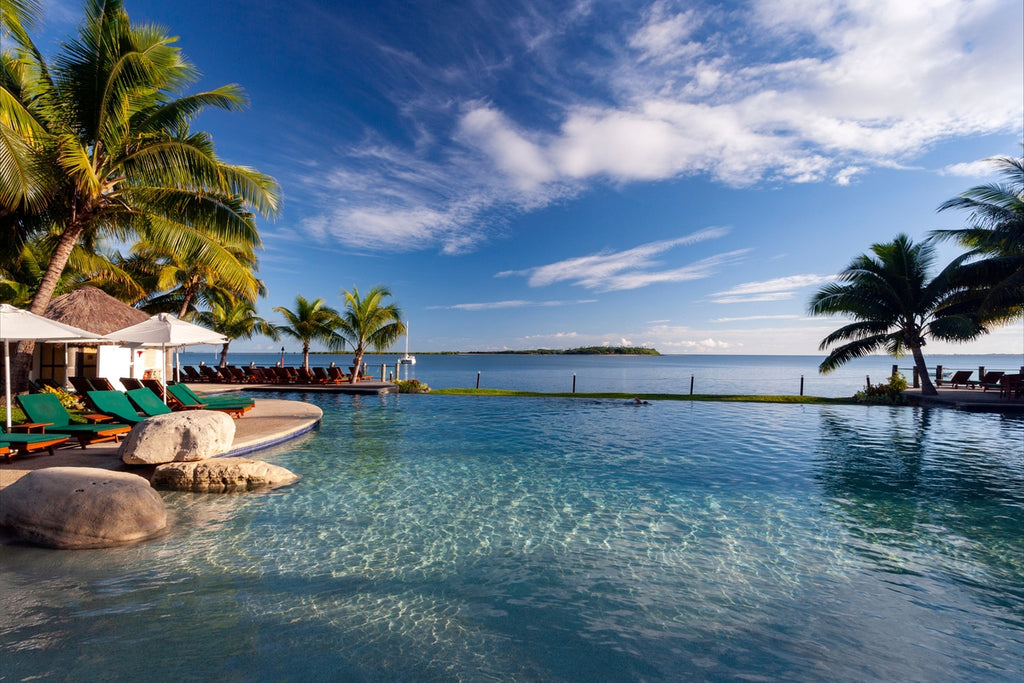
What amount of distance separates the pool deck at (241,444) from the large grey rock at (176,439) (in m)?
0.24

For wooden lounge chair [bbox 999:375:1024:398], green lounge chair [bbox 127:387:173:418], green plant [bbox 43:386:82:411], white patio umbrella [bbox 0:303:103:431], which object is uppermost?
white patio umbrella [bbox 0:303:103:431]

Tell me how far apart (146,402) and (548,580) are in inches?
408

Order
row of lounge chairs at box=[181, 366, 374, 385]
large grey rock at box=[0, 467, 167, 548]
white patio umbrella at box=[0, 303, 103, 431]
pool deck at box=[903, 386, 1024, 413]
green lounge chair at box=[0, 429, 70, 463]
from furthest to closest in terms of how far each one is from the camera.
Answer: row of lounge chairs at box=[181, 366, 374, 385] → pool deck at box=[903, 386, 1024, 413] → white patio umbrella at box=[0, 303, 103, 431] → green lounge chair at box=[0, 429, 70, 463] → large grey rock at box=[0, 467, 167, 548]

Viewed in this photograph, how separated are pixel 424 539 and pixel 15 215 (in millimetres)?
13031

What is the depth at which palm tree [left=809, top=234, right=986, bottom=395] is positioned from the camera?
20078mm

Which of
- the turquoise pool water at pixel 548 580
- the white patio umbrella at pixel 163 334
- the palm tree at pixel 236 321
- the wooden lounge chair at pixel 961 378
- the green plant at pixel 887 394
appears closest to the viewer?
the turquoise pool water at pixel 548 580

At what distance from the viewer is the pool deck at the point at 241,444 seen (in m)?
6.87

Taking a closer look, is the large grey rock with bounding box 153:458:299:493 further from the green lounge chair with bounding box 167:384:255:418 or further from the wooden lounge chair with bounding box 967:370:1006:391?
the wooden lounge chair with bounding box 967:370:1006:391

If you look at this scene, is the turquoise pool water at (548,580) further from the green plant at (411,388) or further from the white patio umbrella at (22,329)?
the green plant at (411,388)

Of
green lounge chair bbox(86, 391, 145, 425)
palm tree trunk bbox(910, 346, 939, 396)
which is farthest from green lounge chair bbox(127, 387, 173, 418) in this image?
palm tree trunk bbox(910, 346, 939, 396)

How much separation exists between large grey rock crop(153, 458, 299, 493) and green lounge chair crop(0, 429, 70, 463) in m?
1.90

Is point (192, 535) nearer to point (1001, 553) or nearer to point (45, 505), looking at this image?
point (45, 505)

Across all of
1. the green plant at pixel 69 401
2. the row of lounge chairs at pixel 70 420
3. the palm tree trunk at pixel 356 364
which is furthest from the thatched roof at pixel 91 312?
the palm tree trunk at pixel 356 364

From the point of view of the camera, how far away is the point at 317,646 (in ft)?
11.2
